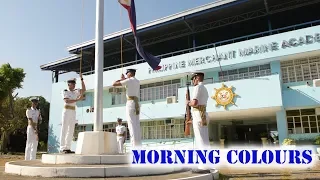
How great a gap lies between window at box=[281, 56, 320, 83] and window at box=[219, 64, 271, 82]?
878 millimetres

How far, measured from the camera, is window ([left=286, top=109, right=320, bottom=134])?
49.2 ft

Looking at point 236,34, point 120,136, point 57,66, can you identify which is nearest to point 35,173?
point 120,136

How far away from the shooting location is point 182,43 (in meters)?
22.7

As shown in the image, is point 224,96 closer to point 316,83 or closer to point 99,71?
point 316,83

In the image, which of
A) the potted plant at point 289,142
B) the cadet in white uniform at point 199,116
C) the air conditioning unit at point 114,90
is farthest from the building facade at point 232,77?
the cadet in white uniform at point 199,116

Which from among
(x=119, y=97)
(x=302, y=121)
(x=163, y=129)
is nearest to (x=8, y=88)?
(x=119, y=97)

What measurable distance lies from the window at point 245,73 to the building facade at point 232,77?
6 centimetres

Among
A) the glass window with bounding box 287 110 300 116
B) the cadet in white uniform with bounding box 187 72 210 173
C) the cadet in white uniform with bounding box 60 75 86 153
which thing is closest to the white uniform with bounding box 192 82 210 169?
the cadet in white uniform with bounding box 187 72 210 173

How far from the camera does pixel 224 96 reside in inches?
626

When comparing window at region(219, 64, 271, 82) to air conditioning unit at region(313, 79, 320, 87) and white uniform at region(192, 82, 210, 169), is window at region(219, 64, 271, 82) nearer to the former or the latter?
air conditioning unit at region(313, 79, 320, 87)

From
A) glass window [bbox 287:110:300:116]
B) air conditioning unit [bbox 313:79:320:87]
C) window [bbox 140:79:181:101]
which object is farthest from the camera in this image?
window [bbox 140:79:181:101]

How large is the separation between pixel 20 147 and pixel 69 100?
25159 millimetres

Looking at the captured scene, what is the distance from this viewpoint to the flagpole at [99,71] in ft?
22.9

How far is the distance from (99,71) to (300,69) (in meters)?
12.1
